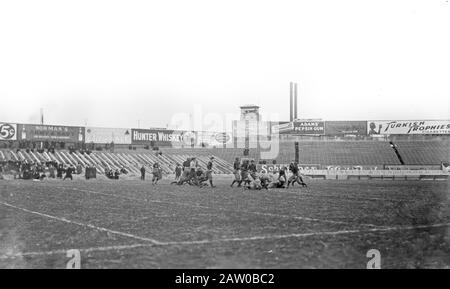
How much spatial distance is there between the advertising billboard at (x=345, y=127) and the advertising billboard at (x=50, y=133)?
31.6 metres

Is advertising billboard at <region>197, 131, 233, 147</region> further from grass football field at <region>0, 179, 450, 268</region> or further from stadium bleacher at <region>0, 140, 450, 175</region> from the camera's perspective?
grass football field at <region>0, 179, 450, 268</region>

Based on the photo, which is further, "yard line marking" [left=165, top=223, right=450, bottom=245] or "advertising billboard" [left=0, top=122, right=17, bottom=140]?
"advertising billboard" [left=0, top=122, right=17, bottom=140]

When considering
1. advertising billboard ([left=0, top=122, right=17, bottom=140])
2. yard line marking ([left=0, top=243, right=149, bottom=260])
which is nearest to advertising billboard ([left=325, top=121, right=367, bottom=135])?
advertising billboard ([left=0, top=122, right=17, bottom=140])

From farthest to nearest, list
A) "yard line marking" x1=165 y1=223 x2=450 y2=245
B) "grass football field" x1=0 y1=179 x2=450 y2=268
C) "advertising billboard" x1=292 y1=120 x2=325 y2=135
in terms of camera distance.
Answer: "advertising billboard" x1=292 y1=120 x2=325 y2=135, "yard line marking" x1=165 y1=223 x2=450 y2=245, "grass football field" x1=0 y1=179 x2=450 y2=268

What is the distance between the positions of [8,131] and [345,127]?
40.3 metres

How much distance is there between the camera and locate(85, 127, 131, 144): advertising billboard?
53.8m

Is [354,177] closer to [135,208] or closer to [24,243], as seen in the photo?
[135,208]

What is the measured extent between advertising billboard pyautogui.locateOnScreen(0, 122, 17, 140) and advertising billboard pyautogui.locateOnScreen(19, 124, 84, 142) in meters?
0.77

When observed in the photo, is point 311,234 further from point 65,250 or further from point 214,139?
point 214,139

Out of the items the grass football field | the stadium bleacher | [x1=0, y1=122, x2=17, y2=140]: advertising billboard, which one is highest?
[x1=0, y1=122, x2=17, y2=140]: advertising billboard

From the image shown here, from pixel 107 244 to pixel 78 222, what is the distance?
111 inches

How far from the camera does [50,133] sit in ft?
166

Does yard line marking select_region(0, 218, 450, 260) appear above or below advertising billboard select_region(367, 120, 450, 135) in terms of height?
below

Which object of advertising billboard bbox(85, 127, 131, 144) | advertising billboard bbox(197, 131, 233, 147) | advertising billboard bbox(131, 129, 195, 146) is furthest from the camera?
advertising billboard bbox(197, 131, 233, 147)
